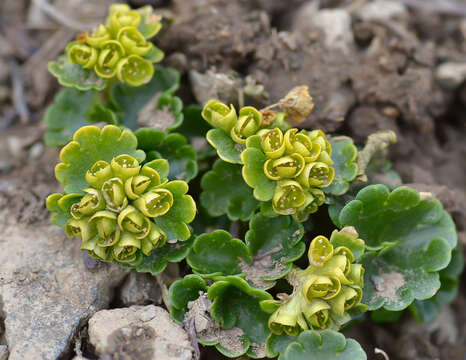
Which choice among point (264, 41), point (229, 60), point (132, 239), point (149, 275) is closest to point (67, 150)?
point (132, 239)

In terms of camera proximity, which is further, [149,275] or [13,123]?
[13,123]

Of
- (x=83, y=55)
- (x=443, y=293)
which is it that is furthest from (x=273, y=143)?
(x=443, y=293)

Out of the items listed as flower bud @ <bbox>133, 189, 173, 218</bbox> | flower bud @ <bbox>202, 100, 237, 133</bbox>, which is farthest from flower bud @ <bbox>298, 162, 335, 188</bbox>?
flower bud @ <bbox>133, 189, 173, 218</bbox>

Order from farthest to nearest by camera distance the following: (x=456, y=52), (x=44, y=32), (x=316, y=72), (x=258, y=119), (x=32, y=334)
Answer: (x=44, y=32) < (x=456, y=52) < (x=316, y=72) < (x=258, y=119) < (x=32, y=334)

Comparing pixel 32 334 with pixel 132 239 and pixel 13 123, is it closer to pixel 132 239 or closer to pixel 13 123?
pixel 132 239

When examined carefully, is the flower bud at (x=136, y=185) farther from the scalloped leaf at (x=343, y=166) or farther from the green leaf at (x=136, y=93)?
the scalloped leaf at (x=343, y=166)

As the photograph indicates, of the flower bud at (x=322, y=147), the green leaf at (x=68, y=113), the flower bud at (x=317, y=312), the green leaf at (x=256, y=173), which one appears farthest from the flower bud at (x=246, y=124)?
the green leaf at (x=68, y=113)

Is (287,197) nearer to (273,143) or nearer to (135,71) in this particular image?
(273,143)
